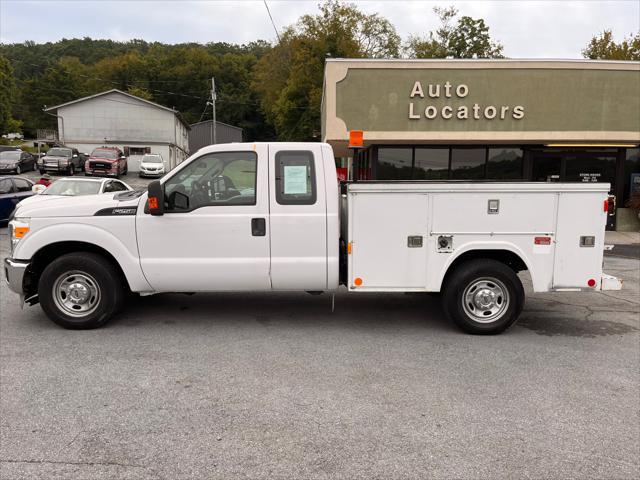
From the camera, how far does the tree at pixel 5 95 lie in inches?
2813

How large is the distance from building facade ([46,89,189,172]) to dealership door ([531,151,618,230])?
4032cm

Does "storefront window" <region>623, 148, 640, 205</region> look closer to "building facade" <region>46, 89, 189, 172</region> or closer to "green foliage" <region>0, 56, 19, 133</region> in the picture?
"building facade" <region>46, 89, 189, 172</region>

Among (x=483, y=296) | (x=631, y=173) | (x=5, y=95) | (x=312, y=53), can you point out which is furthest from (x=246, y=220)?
(x=5, y=95)

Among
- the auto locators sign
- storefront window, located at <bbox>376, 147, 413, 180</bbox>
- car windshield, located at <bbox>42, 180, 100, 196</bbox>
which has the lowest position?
car windshield, located at <bbox>42, 180, 100, 196</bbox>

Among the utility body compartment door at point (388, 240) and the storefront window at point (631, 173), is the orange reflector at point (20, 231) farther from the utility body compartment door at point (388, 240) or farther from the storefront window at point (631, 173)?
the storefront window at point (631, 173)

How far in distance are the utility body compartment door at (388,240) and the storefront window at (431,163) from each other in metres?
11.9

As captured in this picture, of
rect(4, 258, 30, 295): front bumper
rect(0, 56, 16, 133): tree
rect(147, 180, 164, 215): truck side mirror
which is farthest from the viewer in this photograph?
rect(0, 56, 16, 133): tree

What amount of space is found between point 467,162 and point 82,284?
45.9ft

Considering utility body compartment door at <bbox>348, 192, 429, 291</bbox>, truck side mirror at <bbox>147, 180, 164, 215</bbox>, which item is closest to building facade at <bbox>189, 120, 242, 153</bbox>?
truck side mirror at <bbox>147, 180, 164, 215</bbox>

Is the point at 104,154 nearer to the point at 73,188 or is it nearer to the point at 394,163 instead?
the point at 73,188

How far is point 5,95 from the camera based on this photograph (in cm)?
7181

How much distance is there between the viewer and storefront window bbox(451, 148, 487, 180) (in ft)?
56.6

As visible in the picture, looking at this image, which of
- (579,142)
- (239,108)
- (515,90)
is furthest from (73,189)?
(239,108)

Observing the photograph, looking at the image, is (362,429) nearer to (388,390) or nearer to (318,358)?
(388,390)
